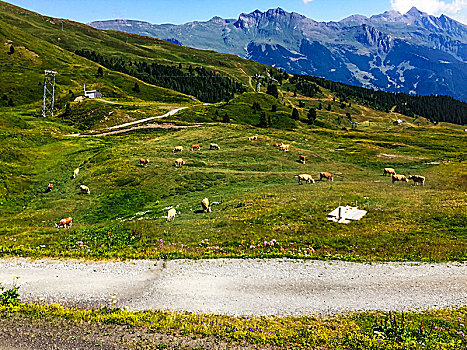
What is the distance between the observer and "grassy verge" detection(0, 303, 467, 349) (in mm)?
15891

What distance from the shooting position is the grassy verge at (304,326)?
15.9 metres

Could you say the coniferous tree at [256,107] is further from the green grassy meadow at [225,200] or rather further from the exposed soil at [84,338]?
the exposed soil at [84,338]

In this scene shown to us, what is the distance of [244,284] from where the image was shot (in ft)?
72.4

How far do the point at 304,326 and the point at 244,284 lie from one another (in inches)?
225

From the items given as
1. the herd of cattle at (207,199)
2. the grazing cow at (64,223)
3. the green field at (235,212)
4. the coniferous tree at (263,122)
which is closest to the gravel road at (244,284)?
the green field at (235,212)

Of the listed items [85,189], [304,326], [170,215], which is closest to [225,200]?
[170,215]

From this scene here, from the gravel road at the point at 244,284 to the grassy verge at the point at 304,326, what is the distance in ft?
3.41

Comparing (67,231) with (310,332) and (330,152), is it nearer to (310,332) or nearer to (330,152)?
(310,332)

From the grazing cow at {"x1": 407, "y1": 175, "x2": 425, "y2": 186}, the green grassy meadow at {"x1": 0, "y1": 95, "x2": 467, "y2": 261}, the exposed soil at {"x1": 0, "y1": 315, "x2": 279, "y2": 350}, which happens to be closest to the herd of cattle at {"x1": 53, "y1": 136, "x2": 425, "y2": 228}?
the grazing cow at {"x1": 407, "y1": 175, "x2": 425, "y2": 186}

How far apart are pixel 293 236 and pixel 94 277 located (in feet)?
56.4

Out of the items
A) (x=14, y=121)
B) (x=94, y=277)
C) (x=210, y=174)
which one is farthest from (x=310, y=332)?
(x=14, y=121)

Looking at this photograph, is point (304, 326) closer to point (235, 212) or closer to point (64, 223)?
point (235, 212)

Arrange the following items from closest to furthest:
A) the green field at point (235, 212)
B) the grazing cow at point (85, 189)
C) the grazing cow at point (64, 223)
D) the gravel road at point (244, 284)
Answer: the green field at point (235, 212), the gravel road at point (244, 284), the grazing cow at point (64, 223), the grazing cow at point (85, 189)

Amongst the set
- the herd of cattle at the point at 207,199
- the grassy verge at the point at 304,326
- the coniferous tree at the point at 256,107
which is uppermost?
the coniferous tree at the point at 256,107
